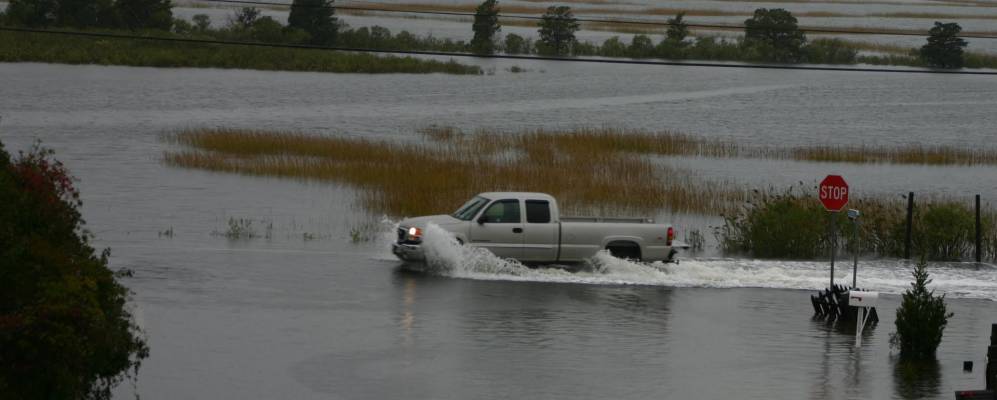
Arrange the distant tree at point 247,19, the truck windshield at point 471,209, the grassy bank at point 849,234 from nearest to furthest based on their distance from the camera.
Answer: the truck windshield at point 471,209 → the grassy bank at point 849,234 → the distant tree at point 247,19

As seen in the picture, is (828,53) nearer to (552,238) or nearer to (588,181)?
(588,181)

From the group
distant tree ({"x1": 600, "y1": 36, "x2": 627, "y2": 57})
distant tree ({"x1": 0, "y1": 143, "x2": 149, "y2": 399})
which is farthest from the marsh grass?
distant tree ({"x1": 600, "y1": 36, "x2": 627, "y2": 57})

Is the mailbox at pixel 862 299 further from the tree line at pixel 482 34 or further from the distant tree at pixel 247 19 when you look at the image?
the distant tree at pixel 247 19

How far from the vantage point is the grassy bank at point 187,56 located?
108 m

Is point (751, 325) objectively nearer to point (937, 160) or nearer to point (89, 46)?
point (937, 160)

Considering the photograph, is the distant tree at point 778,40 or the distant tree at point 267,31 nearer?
the distant tree at point 267,31

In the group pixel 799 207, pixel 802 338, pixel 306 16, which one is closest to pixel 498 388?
pixel 802 338

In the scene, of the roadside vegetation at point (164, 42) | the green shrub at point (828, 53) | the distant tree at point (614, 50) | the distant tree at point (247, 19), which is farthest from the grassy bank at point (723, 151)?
the distant tree at point (614, 50)

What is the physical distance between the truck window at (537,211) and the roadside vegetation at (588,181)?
24.3 feet

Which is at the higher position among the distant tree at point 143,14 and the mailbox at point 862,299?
the distant tree at point 143,14

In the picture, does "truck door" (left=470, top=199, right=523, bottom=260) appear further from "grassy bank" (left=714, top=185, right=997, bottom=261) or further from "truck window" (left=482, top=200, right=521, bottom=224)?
"grassy bank" (left=714, top=185, right=997, bottom=261)

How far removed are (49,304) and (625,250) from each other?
629 inches

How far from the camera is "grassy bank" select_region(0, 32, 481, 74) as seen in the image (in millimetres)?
107875

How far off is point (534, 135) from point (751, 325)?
118 feet
